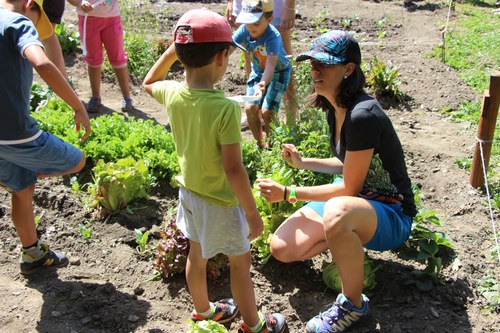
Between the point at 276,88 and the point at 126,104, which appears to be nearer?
the point at 276,88

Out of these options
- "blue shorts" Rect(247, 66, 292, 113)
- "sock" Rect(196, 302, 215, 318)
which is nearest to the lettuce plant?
"sock" Rect(196, 302, 215, 318)

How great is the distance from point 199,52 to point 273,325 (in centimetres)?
153

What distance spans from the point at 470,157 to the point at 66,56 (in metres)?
5.41

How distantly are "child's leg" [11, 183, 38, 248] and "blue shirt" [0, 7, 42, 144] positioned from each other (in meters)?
0.44

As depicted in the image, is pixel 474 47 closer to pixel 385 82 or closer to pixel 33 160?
pixel 385 82

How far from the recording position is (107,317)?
3.31 metres

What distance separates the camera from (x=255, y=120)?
5109 millimetres

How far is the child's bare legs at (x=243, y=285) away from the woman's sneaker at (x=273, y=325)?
3.2 inches

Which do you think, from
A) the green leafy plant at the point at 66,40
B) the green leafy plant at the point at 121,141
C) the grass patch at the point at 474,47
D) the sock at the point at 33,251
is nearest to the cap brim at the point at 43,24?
the green leafy plant at the point at 121,141

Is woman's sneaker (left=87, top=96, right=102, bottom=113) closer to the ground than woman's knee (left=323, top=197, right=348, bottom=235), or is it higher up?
closer to the ground

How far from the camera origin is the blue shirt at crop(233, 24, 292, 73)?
4.86 meters

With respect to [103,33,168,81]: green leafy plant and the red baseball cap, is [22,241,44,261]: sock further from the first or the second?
[103,33,168,81]: green leafy plant

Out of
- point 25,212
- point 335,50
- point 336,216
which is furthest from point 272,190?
point 25,212

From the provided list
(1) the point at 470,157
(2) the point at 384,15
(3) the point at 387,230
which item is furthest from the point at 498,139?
(2) the point at 384,15
